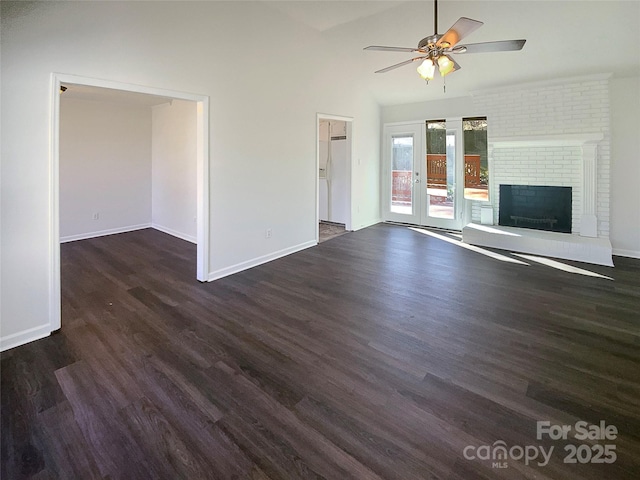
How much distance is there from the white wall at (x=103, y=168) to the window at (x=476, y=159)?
6377mm

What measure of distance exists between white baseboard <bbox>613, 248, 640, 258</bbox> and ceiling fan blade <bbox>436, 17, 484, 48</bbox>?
455 cm

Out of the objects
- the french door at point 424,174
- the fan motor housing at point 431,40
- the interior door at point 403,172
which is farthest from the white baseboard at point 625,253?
the fan motor housing at point 431,40

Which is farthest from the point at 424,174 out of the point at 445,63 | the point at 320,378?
the point at 320,378

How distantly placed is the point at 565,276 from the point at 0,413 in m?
5.38

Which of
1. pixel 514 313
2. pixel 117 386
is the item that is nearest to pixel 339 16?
pixel 514 313

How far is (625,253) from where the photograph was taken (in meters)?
5.11

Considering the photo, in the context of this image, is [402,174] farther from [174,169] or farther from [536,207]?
[174,169]

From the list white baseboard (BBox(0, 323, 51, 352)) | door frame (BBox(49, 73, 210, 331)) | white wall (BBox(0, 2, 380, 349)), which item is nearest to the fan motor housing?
white wall (BBox(0, 2, 380, 349))

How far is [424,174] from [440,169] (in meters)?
0.36

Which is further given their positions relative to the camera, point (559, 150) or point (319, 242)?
point (319, 242)

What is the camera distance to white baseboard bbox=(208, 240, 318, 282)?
412cm

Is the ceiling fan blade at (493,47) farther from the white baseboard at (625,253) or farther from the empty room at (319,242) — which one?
the white baseboard at (625,253)

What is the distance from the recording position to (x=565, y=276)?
4.15 metres

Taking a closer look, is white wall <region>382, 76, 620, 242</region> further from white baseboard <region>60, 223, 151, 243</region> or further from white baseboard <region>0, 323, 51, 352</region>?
white baseboard <region>60, 223, 151, 243</region>
